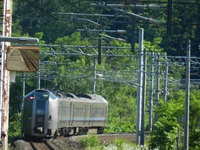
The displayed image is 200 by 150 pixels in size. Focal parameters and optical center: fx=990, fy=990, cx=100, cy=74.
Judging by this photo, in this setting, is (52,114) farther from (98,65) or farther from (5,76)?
(98,65)

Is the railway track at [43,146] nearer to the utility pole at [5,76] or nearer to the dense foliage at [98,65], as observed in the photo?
the dense foliage at [98,65]

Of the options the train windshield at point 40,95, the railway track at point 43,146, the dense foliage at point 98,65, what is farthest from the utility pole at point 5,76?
the dense foliage at point 98,65

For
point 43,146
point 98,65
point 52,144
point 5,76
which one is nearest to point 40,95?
point 52,144

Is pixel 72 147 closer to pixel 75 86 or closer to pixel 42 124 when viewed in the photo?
pixel 42 124

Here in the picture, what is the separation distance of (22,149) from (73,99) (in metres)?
11.5

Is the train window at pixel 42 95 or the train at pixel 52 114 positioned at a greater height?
the train window at pixel 42 95

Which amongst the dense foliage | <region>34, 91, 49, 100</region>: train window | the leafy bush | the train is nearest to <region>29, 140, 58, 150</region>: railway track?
the train

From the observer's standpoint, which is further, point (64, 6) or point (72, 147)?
point (64, 6)

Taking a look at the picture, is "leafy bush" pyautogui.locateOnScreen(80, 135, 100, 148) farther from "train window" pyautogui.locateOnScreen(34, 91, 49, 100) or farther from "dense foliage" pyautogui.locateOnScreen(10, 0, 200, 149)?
"dense foliage" pyautogui.locateOnScreen(10, 0, 200, 149)

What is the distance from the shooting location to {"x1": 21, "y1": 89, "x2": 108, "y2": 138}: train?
39250 millimetres

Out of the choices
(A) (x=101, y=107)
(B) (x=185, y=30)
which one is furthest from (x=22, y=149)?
(B) (x=185, y=30)

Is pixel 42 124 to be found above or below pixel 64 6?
below

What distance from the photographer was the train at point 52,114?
39250 mm

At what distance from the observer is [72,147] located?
3612 centimetres
